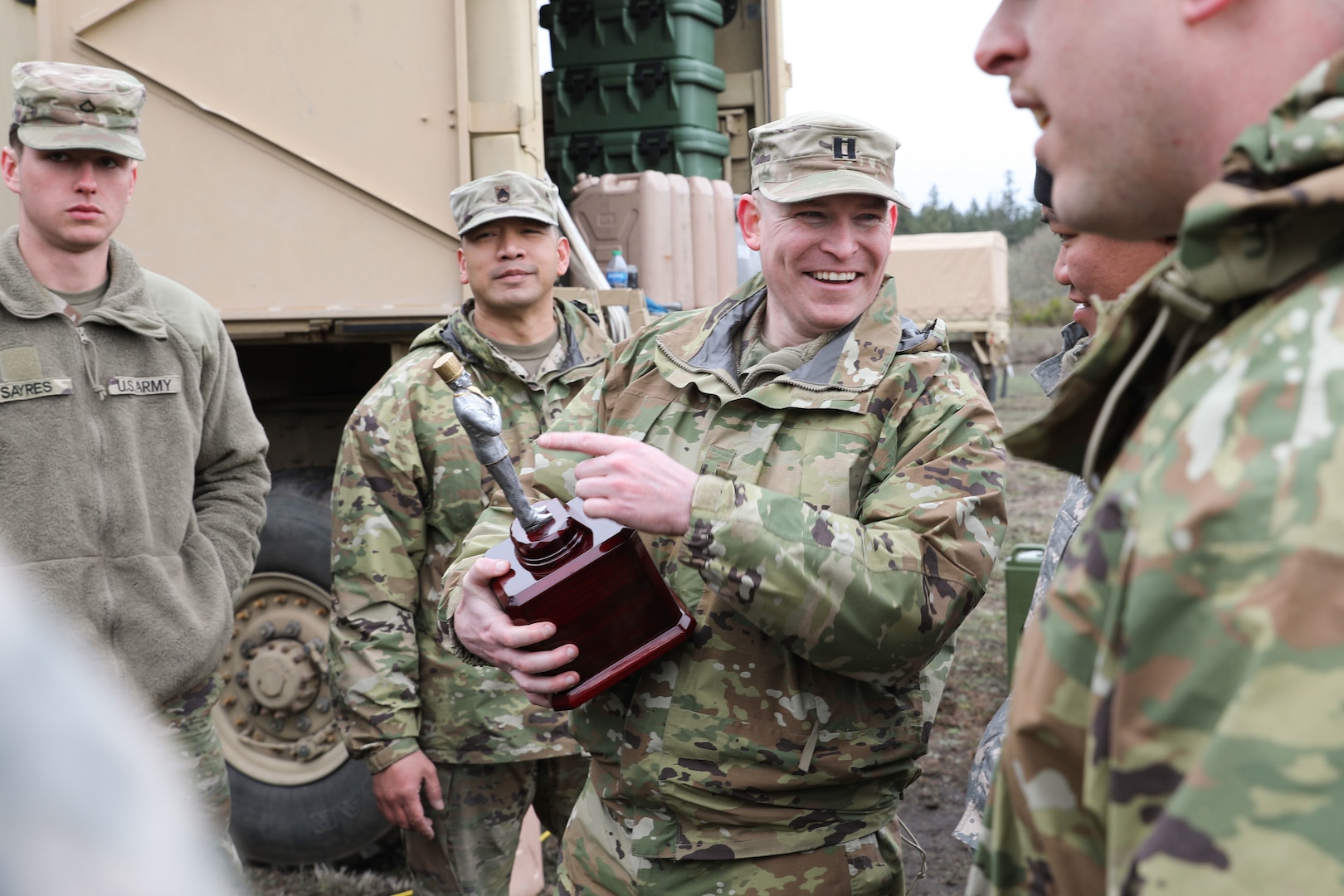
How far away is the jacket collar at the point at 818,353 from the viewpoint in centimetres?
193

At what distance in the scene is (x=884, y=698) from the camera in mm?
1886

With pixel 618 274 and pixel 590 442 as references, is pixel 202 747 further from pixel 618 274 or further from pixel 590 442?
pixel 618 274

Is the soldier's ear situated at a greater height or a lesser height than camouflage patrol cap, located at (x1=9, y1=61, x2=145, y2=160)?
lesser

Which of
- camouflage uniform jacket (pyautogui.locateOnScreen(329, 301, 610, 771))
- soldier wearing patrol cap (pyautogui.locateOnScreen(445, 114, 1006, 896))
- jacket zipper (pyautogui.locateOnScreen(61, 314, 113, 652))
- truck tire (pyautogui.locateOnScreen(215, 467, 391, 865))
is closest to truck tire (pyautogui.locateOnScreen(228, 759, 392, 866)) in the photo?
truck tire (pyautogui.locateOnScreen(215, 467, 391, 865))

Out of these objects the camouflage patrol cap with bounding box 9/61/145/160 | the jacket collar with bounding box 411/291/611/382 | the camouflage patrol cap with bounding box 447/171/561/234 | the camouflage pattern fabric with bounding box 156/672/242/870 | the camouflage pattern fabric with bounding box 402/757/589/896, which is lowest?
the camouflage pattern fabric with bounding box 402/757/589/896

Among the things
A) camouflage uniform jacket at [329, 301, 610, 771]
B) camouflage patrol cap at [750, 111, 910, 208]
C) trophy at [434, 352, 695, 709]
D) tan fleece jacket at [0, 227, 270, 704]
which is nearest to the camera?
trophy at [434, 352, 695, 709]

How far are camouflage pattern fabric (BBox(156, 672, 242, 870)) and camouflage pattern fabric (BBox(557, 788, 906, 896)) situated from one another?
A: 1.14 meters

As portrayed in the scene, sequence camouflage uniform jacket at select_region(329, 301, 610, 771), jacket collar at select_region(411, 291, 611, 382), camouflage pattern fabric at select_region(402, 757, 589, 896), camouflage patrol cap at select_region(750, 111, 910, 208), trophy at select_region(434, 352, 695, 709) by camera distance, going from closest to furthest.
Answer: trophy at select_region(434, 352, 695, 709) < camouflage patrol cap at select_region(750, 111, 910, 208) < camouflage uniform jacket at select_region(329, 301, 610, 771) < camouflage pattern fabric at select_region(402, 757, 589, 896) < jacket collar at select_region(411, 291, 611, 382)

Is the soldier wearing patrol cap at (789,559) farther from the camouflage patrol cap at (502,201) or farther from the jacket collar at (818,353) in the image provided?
the camouflage patrol cap at (502,201)

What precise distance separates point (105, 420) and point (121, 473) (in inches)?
4.7

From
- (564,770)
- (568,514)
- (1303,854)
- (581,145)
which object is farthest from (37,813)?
(581,145)

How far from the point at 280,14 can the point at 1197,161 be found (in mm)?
3267

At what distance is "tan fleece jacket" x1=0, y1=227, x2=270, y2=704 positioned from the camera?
2.51 meters

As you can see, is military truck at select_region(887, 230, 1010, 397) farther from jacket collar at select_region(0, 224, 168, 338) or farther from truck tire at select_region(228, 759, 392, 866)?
jacket collar at select_region(0, 224, 168, 338)
